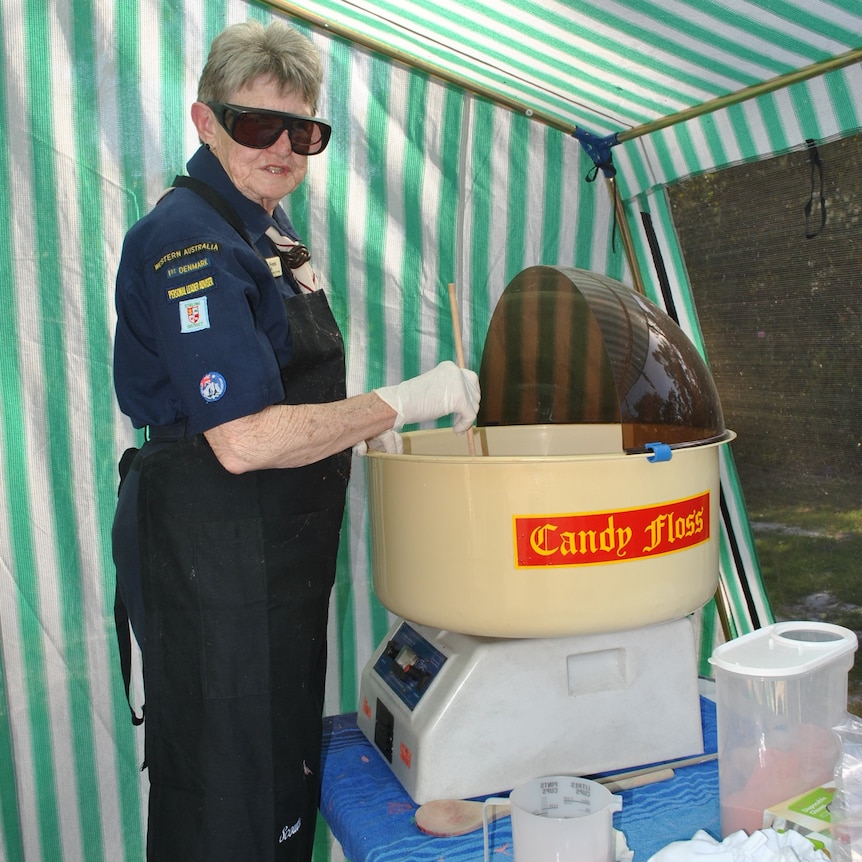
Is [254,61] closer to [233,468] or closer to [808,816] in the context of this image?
[233,468]

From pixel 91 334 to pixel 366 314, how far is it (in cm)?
68

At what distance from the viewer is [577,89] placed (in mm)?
2180

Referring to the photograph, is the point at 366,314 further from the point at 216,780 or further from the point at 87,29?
the point at 216,780

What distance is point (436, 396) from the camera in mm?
1556

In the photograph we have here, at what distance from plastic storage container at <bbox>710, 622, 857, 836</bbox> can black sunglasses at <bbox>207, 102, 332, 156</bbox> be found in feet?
3.65

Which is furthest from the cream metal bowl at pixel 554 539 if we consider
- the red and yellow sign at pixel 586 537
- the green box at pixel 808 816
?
the green box at pixel 808 816

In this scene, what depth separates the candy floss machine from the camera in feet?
4.33

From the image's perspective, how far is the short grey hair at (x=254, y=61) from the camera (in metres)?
1.47

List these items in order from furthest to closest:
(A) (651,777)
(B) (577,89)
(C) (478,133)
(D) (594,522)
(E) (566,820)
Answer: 1. (C) (478,133)
2. (B) (577,89)
3. (A) (651,777)
4. (D) (594,522)
5. (E) (566,820)

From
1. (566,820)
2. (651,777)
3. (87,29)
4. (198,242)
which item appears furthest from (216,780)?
(87,29)

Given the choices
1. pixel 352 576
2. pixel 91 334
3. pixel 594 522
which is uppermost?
pixel 91 334

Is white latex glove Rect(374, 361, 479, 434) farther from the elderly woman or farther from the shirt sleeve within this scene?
the shirt sleeve

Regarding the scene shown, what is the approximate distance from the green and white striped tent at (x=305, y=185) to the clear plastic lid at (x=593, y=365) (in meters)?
0.34

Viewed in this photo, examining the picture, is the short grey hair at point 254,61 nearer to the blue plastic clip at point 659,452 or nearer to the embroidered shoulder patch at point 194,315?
the embroidered shoulder patch at point 194,315
